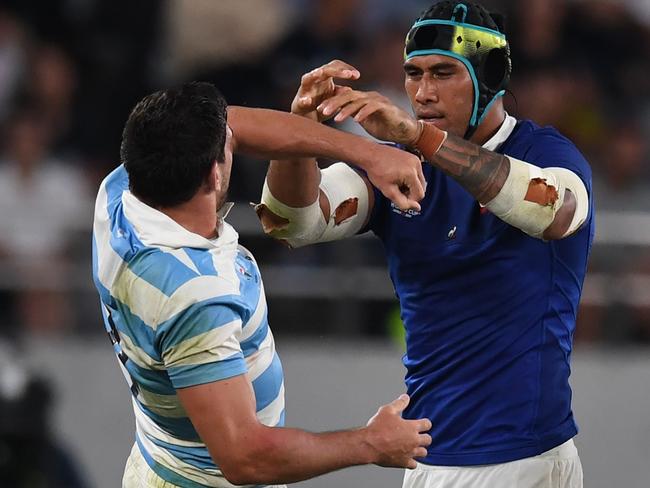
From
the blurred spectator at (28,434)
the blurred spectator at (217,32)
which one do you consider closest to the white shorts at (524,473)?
the blurred spectator at (28,434)

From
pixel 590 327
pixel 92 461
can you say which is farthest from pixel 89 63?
pixel 590 327

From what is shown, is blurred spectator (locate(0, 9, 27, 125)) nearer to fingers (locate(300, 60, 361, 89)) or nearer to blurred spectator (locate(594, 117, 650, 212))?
blurred spectator (locate(594, 117, 650, 212))

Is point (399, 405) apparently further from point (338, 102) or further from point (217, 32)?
point (217, 32)

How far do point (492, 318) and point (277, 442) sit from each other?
0.92 metres

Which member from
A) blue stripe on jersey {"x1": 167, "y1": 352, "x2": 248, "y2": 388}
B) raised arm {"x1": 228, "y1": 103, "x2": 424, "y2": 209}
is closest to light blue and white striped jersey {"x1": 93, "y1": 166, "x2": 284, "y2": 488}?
blue stripe on jersey {"x1": 167, "y1": 352, "x2": 248, "y2": 388}

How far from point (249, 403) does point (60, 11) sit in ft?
18.5

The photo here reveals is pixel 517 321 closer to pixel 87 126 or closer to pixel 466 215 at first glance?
pixel 466 215

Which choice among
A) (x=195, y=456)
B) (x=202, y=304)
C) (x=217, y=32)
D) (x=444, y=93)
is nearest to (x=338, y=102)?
(x=444, y=93)

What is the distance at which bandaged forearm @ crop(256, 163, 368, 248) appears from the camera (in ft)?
13.0

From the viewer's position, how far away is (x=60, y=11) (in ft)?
27.1

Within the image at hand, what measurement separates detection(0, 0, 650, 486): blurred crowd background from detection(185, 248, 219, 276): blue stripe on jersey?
3.16 metres

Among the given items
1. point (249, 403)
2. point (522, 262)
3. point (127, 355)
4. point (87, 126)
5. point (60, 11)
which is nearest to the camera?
point (249, 403)

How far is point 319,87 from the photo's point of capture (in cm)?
367

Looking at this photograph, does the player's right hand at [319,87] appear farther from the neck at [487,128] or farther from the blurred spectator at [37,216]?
the blurred spectator at [37,216]
